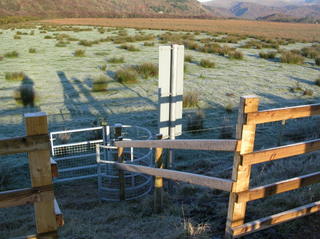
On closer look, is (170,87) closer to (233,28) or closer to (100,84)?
(100,84)

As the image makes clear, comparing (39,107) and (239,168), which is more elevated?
(239,168)

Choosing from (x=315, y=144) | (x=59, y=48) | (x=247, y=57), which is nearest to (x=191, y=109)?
(x=315, y=144)

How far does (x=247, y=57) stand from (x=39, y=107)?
15159 mm

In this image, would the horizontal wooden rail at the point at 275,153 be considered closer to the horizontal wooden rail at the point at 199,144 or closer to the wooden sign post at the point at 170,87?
the horizontal wooden rail at the point at 199,144

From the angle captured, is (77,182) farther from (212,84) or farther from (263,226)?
(212,84)

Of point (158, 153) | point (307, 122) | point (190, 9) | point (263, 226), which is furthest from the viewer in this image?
point (190, 9)

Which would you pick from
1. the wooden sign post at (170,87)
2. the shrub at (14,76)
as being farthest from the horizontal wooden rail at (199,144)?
the shrub at (14,76)

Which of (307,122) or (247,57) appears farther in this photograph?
(247,57)

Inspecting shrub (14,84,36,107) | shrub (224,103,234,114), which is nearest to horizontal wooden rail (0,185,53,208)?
shrub (224,103,234,114)

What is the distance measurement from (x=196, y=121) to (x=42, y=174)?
7.06 m

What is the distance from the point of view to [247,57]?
21469 mm

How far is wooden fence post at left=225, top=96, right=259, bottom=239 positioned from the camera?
273 centimetres

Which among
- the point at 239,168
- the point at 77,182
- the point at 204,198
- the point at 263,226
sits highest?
the point at 239,168

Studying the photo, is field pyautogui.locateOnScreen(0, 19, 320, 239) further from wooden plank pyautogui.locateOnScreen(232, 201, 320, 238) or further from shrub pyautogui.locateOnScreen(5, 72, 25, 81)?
wooden plank pyautogui.locateOnScreen(232, 201, 320, 238)
